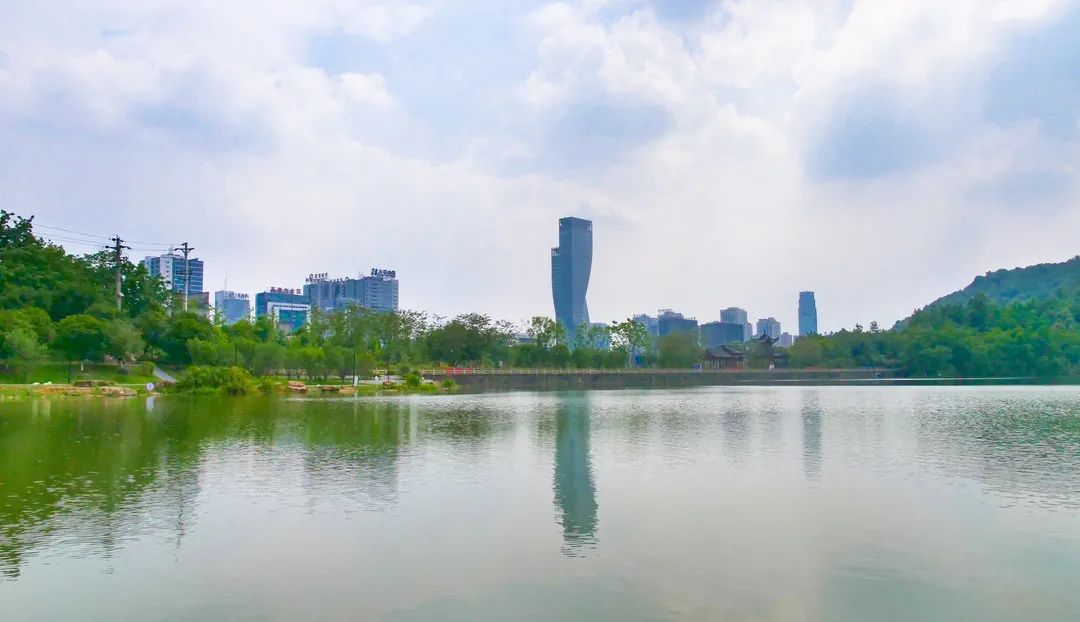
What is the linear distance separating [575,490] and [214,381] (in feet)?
168

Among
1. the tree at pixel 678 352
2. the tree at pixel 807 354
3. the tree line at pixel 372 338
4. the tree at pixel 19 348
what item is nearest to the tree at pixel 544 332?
the tree line at pixel 372 338

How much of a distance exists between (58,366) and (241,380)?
58.5ft

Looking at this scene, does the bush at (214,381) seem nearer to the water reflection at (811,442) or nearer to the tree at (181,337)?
the tree at (181,337)

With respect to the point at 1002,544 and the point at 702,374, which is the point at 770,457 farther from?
the point at 702,374

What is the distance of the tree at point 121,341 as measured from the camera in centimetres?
6931

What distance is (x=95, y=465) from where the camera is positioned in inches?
903

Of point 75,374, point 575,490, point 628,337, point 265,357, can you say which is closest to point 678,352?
point 628,337

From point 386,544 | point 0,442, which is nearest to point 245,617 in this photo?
point 386,544

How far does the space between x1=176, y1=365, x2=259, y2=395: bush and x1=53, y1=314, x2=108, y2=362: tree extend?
10.5 metres

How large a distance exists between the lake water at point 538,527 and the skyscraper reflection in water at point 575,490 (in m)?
0.11

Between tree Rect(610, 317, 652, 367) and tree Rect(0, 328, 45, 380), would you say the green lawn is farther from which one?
tree Rect(610, 317, 652, 367)

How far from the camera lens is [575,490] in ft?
65.6

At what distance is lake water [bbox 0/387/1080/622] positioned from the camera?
36.7 ft

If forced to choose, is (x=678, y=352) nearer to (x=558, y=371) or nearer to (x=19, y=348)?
(x=558, y=371)
